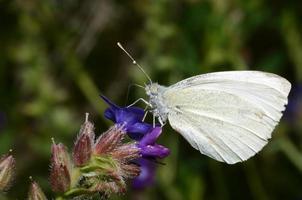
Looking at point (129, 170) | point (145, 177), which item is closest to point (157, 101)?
point (129, 170)

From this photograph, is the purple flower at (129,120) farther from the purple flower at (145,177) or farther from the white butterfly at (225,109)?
the purple flower at (145,177)

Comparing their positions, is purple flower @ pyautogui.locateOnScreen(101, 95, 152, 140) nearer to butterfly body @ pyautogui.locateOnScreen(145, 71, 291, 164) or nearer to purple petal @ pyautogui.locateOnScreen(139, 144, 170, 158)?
purple petal @ pyautogui.locateOnScreen(139, 144, 170, 158)

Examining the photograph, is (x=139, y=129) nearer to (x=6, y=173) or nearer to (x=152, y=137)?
(x=152, y=137)

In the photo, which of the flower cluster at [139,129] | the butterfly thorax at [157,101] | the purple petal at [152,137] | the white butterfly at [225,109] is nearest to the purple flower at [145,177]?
the white butterfly at [225,109]

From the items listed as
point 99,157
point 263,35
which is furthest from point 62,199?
point 263,35

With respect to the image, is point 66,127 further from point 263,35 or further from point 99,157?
point 99,157
